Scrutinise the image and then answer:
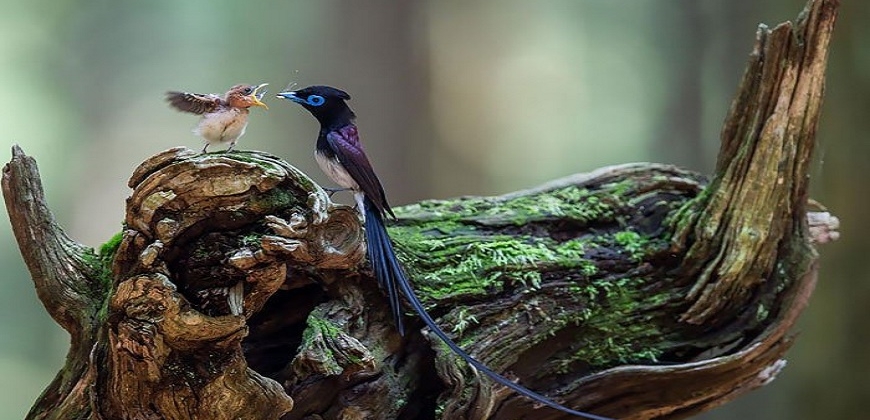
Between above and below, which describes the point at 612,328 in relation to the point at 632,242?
below

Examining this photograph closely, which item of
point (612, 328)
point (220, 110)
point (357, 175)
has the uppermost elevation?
point (220, 110)

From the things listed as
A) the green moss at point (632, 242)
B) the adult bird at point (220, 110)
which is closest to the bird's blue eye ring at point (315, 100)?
the adult bird at point (220, 110)

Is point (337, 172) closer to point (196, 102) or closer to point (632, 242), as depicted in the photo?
point (196, 102)

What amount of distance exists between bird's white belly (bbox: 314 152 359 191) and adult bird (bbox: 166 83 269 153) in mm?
169

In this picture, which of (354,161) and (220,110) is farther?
(354,161)

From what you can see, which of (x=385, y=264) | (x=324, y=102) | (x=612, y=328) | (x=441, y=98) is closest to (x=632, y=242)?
(x=612, y=328)

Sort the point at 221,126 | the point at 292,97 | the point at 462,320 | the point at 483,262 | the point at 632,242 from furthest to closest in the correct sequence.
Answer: the point at 632,242 → the point at 483,262 → the point at 462,320 → the point at 292,97 → the point at 221,126

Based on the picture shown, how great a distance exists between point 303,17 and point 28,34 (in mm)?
778

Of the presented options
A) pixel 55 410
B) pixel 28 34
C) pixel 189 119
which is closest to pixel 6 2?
pixel 28 34

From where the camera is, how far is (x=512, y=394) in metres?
1.44

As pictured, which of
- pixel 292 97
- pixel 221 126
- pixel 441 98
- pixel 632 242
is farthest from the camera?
pixel 441 98

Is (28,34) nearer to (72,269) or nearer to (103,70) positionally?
(103,70)

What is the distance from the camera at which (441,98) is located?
2676 millimetres

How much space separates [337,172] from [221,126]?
0.74 feet
